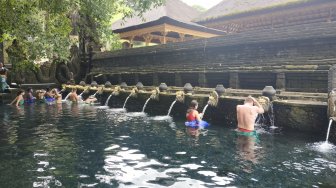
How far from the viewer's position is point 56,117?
1421cm

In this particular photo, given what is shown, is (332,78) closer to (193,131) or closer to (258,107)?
(258,107)

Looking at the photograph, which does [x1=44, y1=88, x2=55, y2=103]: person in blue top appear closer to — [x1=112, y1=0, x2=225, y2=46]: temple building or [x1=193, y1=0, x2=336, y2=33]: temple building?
[x1=112, y1=0, x2=225, y2=46]: temple building

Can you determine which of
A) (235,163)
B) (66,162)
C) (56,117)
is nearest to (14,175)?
(66,162)

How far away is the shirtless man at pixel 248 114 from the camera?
9.32 m

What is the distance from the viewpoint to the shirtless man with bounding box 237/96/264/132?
9320 mm

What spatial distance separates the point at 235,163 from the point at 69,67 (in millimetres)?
22005

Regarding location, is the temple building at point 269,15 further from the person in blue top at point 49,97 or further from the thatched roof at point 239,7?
the person in blue top at point 49,97

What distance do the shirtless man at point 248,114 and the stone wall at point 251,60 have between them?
3240 mm

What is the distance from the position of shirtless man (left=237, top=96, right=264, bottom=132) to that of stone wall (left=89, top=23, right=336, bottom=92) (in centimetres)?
324

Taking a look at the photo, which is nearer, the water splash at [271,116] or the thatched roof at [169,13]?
the water splash at [271,116]

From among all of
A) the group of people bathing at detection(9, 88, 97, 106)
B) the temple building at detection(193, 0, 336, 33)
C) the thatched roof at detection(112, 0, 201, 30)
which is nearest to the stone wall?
the group of people bathing at detection(9, 88, 97, 106)

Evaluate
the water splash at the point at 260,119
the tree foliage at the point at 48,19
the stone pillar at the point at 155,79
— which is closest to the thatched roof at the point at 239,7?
the stone pillar at the point at 155,79

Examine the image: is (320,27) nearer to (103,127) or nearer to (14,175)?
(103,127)

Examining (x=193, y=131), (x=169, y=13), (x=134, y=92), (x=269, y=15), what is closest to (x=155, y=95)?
(x=134, y=92)
